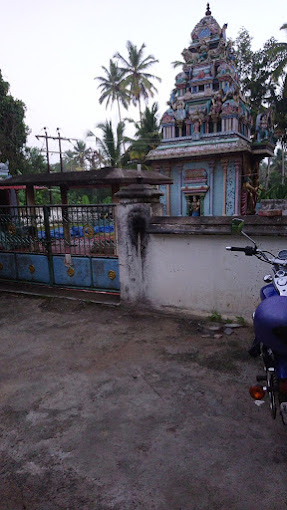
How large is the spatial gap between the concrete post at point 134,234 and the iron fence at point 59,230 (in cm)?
46

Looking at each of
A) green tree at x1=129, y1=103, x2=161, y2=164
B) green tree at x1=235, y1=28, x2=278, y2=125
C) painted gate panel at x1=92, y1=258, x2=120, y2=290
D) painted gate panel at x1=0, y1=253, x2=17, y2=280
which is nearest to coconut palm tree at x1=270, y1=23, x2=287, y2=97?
green tree at x1=235, y1=28, x2=278, y2=125

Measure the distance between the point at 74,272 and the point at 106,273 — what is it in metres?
0.77

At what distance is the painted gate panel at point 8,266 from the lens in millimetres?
7266

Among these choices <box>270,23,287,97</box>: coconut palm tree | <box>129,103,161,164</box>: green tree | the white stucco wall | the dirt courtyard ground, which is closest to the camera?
the dirt courtyard ground

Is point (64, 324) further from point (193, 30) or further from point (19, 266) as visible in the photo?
point (193, 30)

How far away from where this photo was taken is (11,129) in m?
24.0

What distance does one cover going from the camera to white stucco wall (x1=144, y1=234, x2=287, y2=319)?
4.66m

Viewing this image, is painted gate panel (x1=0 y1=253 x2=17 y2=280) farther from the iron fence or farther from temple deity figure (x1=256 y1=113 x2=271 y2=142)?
temple deity figure (x1=256 y1=113 x2=271 y2=142)

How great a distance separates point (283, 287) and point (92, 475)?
199 cm

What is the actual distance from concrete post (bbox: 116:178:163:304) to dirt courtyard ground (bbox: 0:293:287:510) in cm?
95

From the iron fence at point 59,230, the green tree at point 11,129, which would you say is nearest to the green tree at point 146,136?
the green tree at point 11,129

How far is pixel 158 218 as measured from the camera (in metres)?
5.28

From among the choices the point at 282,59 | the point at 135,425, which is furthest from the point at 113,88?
the point at 135,425

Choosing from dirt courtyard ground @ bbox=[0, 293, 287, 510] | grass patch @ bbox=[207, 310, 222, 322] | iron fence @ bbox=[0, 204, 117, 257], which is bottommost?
dirt courtyard ground @ bbox=[0, 293, 287, 510]
